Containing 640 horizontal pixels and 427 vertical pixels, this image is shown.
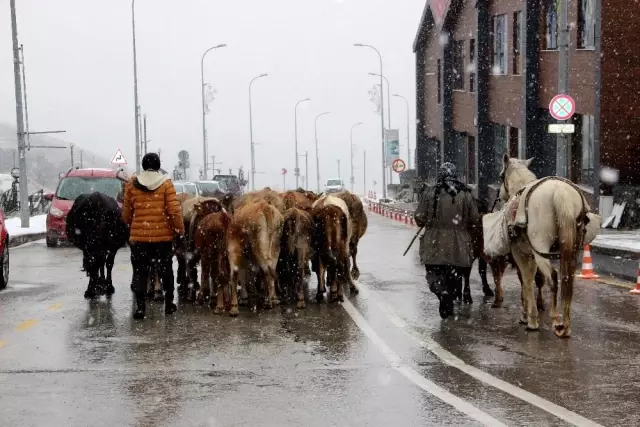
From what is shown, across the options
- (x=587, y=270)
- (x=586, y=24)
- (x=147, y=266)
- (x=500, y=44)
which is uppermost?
(x=500, y=44)

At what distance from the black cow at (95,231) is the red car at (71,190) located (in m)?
11.8

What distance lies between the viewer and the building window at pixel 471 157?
51.2 metres

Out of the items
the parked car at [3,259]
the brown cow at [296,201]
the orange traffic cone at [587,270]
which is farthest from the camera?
the orange traffic cone at [587,270]

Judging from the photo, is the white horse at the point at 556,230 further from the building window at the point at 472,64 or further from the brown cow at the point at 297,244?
the building window at the point at 472,64

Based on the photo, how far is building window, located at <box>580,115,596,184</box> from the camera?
3499cm

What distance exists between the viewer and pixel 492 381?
8789 mm

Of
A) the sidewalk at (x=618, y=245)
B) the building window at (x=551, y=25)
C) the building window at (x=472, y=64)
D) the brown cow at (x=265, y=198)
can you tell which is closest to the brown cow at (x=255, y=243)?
the brown cow at (x=265, y=198)

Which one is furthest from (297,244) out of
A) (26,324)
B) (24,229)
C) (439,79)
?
(439,79)

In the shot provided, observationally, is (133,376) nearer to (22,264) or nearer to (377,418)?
(377,418)

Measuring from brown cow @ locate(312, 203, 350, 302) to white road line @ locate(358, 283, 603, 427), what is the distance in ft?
4.68

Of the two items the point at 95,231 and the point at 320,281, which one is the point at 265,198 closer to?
the point at 320,281

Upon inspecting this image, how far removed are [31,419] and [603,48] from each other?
2821 centimetres

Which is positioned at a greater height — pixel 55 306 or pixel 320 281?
pixel 320 281

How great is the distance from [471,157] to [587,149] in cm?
1667
